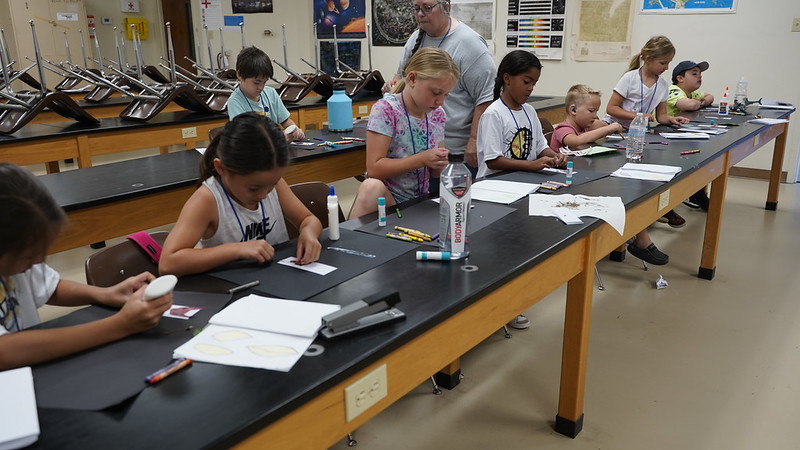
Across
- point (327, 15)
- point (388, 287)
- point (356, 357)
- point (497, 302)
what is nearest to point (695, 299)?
point (497, 302)

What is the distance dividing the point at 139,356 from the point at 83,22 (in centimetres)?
822

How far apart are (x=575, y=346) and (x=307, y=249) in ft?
2.83

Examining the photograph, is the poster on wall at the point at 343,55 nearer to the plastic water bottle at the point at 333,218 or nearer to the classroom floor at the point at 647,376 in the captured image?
the classroom floor at the point at 647,376

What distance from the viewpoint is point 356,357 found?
3.19 feet

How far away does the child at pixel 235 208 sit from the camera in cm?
138

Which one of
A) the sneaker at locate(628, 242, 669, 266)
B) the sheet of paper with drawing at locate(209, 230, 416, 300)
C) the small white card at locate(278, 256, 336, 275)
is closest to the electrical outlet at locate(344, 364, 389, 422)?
the sheet of paper with drawing at locate(209, 230, 416, 300)

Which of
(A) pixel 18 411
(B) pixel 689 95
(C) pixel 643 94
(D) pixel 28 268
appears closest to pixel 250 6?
(B) pixel 689 95

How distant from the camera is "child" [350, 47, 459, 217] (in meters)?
1.99

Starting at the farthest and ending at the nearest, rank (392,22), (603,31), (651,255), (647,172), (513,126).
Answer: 1. (392,22)
2. (603,31)
3. (651,255)
4. (513,126)
5. (647,172)

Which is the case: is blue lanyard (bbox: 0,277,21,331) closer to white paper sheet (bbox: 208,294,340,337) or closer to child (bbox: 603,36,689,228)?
white paper sheet (bbox: 208,294,340,337)

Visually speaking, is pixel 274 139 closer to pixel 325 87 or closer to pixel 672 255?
pixel 672 255

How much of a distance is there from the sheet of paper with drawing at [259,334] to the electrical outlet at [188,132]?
296 centimetres

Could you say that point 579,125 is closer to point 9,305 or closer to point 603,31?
point 9,305

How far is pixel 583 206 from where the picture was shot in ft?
6.09
